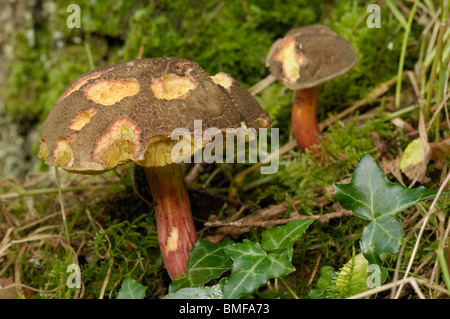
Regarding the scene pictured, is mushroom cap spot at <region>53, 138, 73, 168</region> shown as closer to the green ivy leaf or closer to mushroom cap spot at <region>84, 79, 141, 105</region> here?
mushroom cap spot at <region>84, 79, 141, 105</region>

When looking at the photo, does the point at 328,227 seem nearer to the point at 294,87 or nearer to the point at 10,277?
the point at 294,87

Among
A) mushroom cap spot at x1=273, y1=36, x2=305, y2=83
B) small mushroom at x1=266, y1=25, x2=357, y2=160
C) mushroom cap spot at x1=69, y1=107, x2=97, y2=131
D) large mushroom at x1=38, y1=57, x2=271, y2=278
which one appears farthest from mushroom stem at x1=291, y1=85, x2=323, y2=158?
mushroom cap spot at x1=69, y1=107, x2=97, y2=131

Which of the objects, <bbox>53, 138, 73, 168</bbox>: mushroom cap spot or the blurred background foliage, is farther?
the blurred background foliage

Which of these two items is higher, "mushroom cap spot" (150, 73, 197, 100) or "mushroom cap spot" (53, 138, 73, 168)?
"mushroom cap spot" (150, 73, 197, 100)

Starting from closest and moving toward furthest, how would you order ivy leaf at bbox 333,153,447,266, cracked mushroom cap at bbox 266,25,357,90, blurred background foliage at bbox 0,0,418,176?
ivy leaf at bbox 333,153,447,266 → cracked mushroom cap at bbox 266,25,357,90 → blurred background foliage at bbox 0,0,418,176

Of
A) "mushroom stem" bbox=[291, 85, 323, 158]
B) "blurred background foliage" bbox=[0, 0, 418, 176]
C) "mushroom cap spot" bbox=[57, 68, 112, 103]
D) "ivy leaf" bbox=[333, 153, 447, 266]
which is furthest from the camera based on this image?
Answer: "blurred background foliage" bbox=[0, 0, 418, 176]

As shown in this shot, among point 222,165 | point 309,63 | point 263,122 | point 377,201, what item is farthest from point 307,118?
point 377,201

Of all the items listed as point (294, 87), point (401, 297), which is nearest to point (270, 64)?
point (294, 87)

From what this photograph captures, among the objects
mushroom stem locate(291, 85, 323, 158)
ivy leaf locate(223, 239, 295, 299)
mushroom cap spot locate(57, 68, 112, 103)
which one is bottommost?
ivy leaf locate(223, 239, 295, 299)
